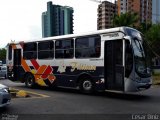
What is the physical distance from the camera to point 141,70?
14.5m

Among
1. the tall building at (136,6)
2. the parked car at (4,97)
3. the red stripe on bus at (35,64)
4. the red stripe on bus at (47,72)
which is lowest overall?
the parked car at (4,97)

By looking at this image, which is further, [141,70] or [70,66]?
[70,66]

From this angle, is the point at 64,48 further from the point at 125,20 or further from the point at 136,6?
the point at 136,6

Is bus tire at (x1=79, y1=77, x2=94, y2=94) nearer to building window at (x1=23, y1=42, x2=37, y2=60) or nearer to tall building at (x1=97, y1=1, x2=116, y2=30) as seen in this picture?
building window at (x1=23, y1=42, x2=37, y2=60)

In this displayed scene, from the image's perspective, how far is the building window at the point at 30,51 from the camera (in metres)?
19.4

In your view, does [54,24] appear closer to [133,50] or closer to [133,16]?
[133,16]

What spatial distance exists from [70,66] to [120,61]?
3.37 metres

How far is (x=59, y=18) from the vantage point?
37062 millimetres

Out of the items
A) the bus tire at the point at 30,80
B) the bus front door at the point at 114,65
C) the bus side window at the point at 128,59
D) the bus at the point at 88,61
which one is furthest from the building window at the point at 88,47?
the bus tire at the point at 30,80

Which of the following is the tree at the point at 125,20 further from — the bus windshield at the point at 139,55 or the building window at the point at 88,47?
the bus windshield at the point at 139,55

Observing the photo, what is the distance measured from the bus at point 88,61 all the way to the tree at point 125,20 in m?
18.9

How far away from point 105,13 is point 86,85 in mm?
33523

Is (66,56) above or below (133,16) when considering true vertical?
below

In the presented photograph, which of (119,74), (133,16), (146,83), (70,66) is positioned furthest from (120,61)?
(133,16)
